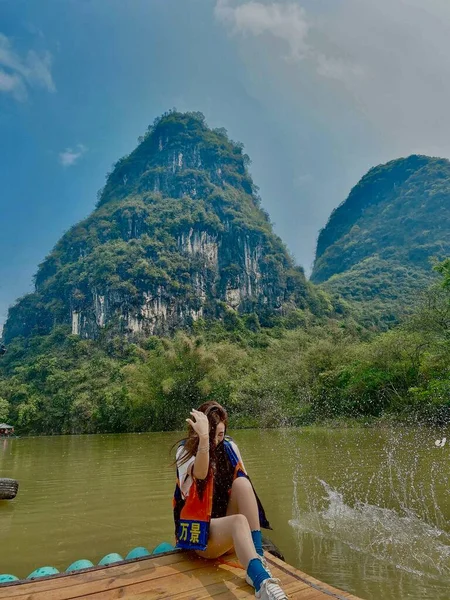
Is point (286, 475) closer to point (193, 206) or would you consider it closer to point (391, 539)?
point (391, 539)

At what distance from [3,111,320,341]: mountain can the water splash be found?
4824 centimetres

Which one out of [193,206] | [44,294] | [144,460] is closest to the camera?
[144,460]

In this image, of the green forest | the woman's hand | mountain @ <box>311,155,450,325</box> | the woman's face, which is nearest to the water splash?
the woman's face

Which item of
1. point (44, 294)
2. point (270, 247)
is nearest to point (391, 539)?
point (270, 247)

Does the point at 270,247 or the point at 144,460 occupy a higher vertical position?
the point at 270,247

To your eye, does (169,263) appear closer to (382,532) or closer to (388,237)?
(388,237)

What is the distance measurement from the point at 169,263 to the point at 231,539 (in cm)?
5808

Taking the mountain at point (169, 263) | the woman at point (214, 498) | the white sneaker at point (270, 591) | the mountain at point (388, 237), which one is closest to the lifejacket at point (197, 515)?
the woman at point (214, 498)

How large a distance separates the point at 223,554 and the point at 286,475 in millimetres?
6264

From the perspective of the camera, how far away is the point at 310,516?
5359 mm

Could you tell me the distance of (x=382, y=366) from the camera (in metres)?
23.3

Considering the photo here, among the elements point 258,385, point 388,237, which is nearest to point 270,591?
point 258,385

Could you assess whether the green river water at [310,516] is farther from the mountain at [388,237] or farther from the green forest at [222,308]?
the mountain at [388,237]

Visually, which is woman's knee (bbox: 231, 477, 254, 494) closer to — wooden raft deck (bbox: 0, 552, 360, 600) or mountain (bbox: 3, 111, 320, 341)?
wooden raft deck (bbox: 0, 552, 360, 600)
